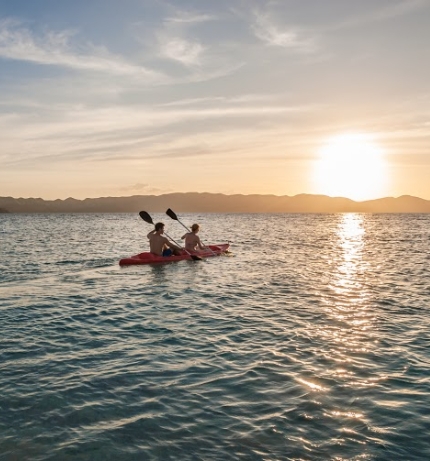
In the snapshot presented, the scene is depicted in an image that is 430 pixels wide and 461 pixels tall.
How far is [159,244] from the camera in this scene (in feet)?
80.7

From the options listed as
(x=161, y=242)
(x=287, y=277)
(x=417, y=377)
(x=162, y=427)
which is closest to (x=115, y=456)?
(x=162, y=427)

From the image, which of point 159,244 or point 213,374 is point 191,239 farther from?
point 213,374

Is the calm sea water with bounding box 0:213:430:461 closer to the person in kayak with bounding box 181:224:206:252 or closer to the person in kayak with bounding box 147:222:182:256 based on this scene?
the person in kayak with bounding box 147:222:182:256

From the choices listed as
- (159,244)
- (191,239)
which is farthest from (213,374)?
(191,239)

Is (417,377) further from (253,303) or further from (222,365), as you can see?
(253,303)

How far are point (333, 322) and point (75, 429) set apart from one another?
8.49 metres

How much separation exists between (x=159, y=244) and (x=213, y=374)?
1618 centimetres

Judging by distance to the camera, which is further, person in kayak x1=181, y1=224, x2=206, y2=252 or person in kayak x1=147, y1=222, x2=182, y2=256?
person in kayak x1=181, y1=224, x2=206, y2=252

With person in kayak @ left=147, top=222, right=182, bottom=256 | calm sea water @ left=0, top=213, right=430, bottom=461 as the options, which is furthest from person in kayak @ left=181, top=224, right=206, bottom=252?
calm sea water @ left=0, top=213, right=430, bottom=461

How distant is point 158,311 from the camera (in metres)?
14.5

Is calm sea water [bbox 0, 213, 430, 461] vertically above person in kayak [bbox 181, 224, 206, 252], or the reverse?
person in kayak [bbox 181, 224, 206, 252]

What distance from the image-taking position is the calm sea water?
249 inches

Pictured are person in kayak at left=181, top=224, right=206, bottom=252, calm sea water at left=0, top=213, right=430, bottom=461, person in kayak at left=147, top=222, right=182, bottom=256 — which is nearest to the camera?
calm sea water at left=0, top=213, right=430, bottom=461

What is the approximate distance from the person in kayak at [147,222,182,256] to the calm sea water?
6265 mm
